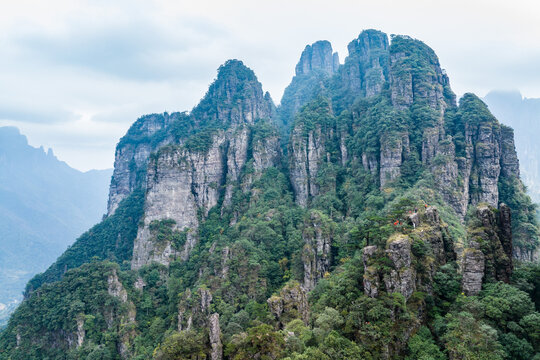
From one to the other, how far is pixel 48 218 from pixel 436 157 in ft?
744

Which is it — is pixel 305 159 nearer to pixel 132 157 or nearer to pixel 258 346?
pixel 258 346

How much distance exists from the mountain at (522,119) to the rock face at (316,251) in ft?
420

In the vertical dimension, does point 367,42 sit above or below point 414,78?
above

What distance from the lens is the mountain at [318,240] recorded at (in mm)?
21656

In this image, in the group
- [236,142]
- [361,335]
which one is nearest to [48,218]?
[236,142]

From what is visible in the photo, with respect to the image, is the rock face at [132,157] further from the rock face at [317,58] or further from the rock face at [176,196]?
the rock face at [317,58]

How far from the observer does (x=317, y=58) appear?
414 feet

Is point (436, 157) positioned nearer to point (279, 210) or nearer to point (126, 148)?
point (279, 210)

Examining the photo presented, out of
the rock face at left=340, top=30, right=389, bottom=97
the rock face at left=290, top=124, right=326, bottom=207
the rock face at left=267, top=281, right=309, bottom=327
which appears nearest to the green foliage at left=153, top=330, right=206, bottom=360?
the rock face at left=267, top=281, right=309, bottom=327

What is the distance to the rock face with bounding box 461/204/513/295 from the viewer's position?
21812mm

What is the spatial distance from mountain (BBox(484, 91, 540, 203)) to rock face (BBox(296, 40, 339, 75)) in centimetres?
7146

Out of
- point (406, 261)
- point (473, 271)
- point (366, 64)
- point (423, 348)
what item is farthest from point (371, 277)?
point (366, 64)

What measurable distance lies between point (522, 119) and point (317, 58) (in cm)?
9629

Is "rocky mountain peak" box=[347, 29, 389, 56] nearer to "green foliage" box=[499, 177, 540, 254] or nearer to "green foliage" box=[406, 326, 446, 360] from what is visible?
"green foliage" box=[499, 177, 540, 254]
